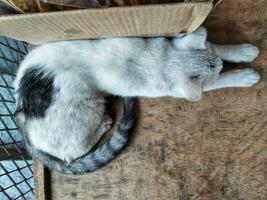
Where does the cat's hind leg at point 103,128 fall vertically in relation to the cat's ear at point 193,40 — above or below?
below

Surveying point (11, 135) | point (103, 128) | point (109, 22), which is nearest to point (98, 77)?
point (103, 128)

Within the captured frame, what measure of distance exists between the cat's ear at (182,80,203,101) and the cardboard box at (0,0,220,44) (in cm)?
20

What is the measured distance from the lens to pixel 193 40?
151 centimetres

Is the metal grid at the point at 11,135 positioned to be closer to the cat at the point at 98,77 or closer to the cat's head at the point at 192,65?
the cat at the point at 98,77

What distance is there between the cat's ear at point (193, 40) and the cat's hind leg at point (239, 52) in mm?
120

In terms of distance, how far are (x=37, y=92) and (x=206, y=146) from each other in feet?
2.31

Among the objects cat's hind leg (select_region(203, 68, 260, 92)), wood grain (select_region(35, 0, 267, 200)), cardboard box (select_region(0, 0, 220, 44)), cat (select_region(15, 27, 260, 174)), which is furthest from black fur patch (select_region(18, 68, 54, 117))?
cat's hind leg (select_region(203, 68, 260, 92))

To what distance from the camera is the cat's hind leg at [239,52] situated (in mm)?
1627

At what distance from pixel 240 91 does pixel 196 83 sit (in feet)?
0.80

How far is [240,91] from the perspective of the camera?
1.66 meters

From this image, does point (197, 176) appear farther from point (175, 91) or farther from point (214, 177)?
point (175, 91)

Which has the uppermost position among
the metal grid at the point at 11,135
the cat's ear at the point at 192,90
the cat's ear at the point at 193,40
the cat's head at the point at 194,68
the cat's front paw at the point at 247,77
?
the cat's ear at the point at 193,40

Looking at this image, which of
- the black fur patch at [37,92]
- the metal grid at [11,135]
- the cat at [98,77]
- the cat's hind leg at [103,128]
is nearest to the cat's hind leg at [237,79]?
the cat at [98,77]

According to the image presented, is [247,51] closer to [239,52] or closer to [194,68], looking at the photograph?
[239,52]
